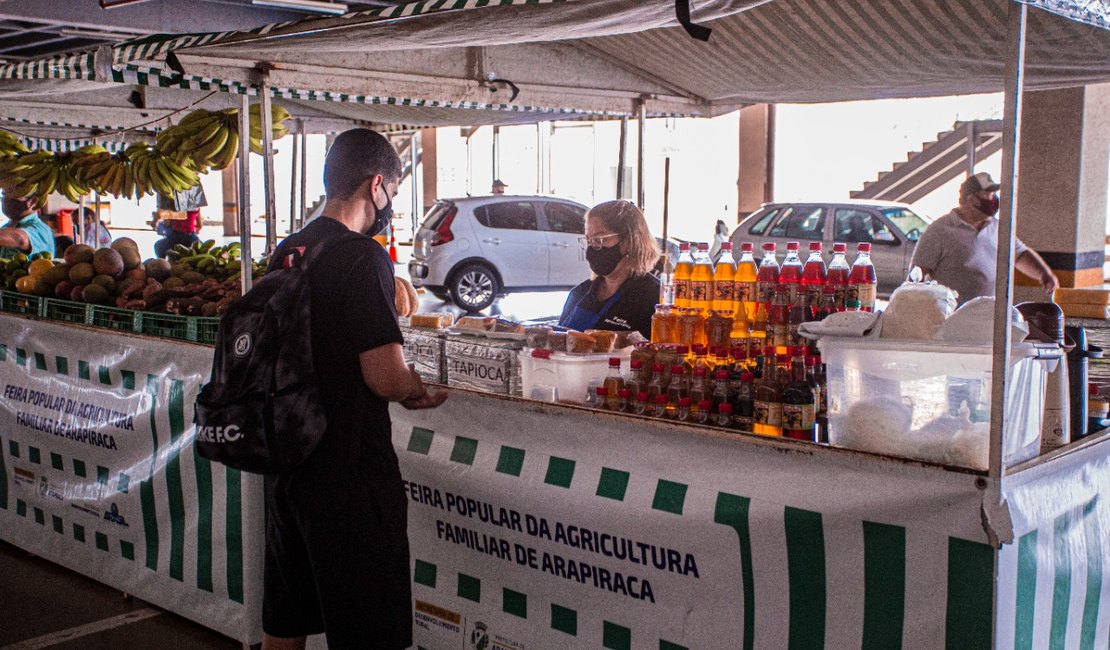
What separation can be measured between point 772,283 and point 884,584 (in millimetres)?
1011

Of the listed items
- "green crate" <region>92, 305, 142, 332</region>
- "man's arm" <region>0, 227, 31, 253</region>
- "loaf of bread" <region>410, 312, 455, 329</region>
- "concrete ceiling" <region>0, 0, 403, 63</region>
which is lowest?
"green crate" <region>92, 305, 142, 332</region>

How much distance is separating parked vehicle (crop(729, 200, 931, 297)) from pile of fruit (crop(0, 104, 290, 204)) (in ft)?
28.9

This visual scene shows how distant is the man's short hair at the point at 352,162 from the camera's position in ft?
8.40

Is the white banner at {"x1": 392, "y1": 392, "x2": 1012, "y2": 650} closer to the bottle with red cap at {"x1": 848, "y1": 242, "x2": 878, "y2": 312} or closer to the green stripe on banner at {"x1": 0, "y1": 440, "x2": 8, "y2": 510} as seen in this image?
the bottle with red cap at {"x1": 848, "y1": 242, "x2": 878, "y2": 312}

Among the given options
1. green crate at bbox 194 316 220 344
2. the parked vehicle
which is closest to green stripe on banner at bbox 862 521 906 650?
green crate at bbox 194 316 220 344

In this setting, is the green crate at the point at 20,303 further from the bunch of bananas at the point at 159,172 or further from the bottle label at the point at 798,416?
the bottle label at the point at 798,416

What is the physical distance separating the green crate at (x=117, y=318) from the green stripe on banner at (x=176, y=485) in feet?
1.64

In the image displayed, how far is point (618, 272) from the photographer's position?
433 centimetres

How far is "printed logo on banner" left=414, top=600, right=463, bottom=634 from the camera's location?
3092 mm

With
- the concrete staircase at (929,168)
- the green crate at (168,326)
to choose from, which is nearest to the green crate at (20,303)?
the green crate at (168,326)

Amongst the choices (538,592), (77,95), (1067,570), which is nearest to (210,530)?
(538,592)

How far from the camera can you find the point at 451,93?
191 inches

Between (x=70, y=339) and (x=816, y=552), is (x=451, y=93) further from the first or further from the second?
(x=816, y=552)

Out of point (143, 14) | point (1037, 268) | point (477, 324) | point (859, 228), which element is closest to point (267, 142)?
point (477, 324)
